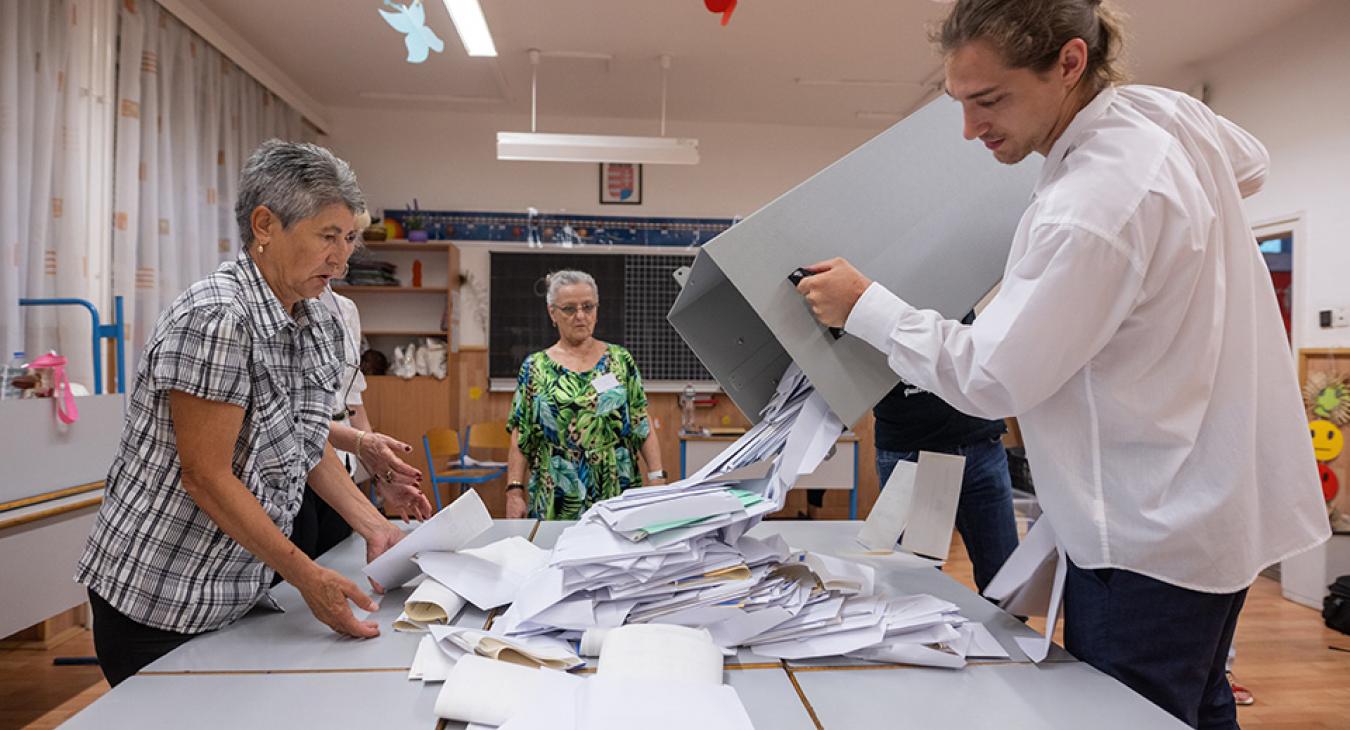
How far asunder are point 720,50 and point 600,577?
4.26 meters

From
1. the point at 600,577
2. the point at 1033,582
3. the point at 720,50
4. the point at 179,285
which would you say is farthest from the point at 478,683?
the point at 720,50

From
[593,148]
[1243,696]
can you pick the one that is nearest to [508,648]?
[1243,696]

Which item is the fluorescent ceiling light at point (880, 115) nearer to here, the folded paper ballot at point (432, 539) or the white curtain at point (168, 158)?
the white curtain at point (168, 158)

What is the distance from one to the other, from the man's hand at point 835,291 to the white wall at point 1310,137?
432cm

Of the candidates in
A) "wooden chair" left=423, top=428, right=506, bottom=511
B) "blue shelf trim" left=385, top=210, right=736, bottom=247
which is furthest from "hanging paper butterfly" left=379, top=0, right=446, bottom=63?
"blue shelf trim" left=385, top=210, right=736, bottom=247

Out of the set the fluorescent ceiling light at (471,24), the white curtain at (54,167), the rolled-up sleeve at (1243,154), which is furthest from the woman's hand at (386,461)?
the fluorescent ceiling light at (471,24)

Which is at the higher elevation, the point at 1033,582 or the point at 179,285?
the point at 179,285

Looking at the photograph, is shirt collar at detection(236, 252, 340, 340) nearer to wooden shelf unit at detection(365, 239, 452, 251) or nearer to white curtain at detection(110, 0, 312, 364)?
white curtain at detection(110, 0, 312, 364)

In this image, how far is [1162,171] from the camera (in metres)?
0.95

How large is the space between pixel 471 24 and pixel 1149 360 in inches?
135

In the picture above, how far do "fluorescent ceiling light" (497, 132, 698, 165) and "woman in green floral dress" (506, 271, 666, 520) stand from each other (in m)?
1.78

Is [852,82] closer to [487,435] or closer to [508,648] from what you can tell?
[487,435]

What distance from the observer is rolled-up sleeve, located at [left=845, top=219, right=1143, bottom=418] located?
93cm

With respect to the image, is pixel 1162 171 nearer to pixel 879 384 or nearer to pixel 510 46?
pixel 879 384
